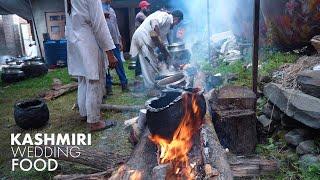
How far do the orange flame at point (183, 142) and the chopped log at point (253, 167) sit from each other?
61cm

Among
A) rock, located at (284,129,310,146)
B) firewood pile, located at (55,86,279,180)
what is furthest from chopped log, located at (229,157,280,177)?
rock, located at (284,129,310,146)

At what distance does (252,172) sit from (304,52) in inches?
159

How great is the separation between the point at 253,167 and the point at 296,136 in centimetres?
90

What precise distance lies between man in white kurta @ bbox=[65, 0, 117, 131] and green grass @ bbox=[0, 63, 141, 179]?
1.76 feet

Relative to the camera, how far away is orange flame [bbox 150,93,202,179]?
310 cm

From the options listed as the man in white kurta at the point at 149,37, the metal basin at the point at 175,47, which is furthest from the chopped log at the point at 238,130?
the man in white kurta at the point at 149,37

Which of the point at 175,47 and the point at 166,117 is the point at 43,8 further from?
the point at 166,117

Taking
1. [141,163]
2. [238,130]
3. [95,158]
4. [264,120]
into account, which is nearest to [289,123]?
[264,120]

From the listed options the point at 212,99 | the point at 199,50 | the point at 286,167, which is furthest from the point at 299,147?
the point at 199,50

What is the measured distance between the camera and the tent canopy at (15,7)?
1306 centimetres

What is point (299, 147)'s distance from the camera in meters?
4.01

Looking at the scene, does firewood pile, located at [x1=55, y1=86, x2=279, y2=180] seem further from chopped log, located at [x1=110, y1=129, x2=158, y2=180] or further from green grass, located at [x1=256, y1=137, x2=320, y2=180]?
green grass, located at [x1=256, y1=137, x2=320, y2=180]

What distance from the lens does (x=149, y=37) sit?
308 inches

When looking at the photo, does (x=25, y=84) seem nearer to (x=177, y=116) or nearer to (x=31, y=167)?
(x=31, y=167)
